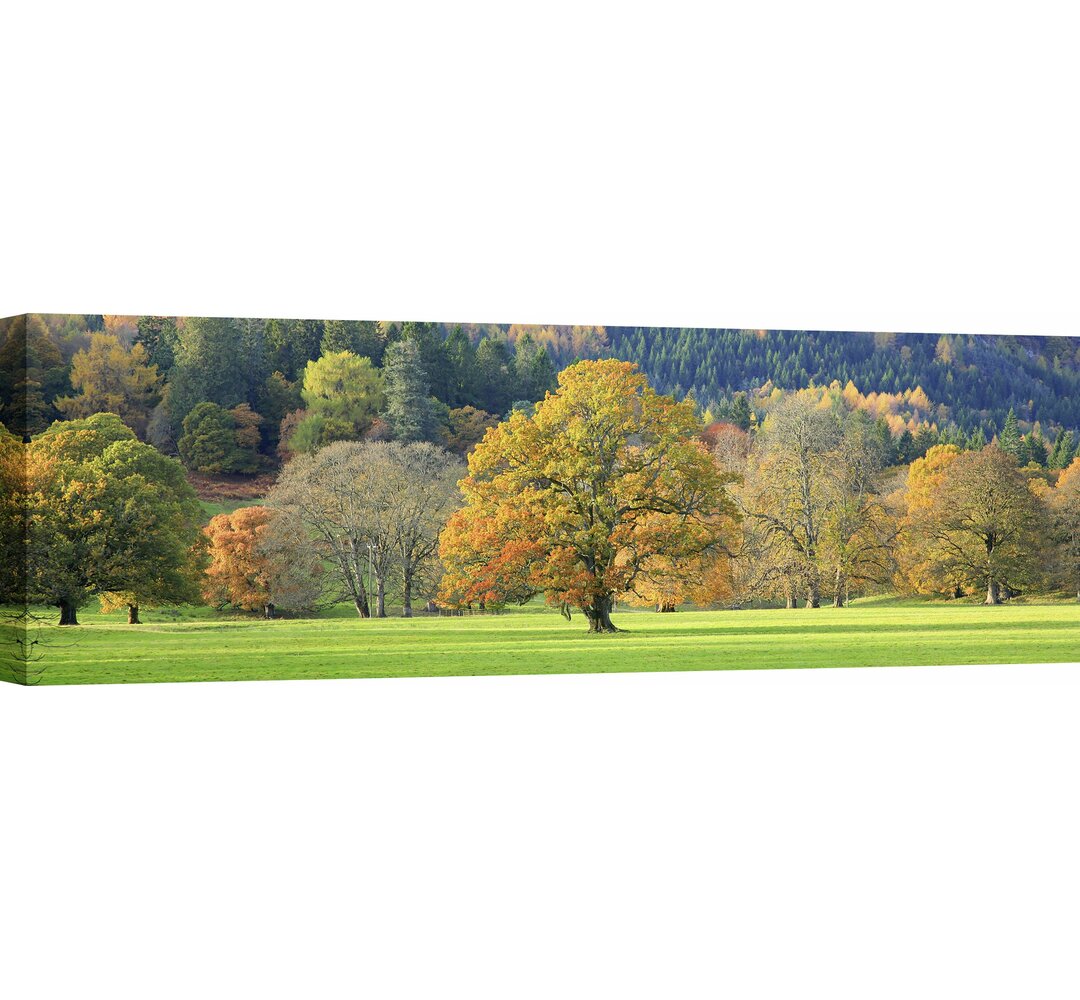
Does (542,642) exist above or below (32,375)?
below

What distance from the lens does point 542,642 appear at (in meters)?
16.1

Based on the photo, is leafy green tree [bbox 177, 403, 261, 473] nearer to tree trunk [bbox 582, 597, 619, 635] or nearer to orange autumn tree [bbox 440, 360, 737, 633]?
orange autumn tree [bbox 440, 360, 737, 633]

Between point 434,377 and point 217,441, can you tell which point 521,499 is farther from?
point 217,441

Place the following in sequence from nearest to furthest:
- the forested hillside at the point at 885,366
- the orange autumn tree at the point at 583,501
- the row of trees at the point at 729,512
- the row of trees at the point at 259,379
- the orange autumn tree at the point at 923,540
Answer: the row of trees at the point at 259,379 < the orange autumn tree at the point at 583,501 < the row of trees at the point at 729,512 < the forested hillside at the point at 885,366 < the orange autumn tree at the point at 923,540

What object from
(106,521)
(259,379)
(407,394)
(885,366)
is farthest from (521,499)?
(885,366)

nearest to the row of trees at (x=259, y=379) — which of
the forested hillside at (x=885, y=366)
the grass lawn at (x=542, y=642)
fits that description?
the forested hillside at (x=885, y=366)

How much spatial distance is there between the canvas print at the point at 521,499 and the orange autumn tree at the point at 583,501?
0.10 ft

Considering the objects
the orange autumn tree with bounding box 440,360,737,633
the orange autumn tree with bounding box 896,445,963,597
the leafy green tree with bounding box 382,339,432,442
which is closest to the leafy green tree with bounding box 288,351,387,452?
the leafy green tree with bounding box 382,339,432,442

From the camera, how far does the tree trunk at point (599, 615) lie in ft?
54.3

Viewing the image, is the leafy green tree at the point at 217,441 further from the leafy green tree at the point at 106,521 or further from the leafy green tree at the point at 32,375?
the leafy green tree at the point at 32,375

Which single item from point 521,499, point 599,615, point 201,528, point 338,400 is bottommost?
point 599,615

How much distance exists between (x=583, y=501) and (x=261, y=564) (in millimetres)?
3566

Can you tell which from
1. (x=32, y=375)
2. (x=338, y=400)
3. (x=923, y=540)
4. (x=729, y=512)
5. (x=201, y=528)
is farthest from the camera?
(x=923, y=540)

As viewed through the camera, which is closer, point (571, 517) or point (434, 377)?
point (434, 377)
